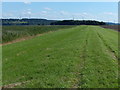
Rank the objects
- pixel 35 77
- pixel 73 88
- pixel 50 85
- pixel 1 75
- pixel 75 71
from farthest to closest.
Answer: pixel 1 75 → pixel 75 71 → pixel 35 77 → pixel 50 85 → pixel 73 88

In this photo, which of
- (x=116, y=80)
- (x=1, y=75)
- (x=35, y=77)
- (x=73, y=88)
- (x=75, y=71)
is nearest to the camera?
(x=73, y=88)

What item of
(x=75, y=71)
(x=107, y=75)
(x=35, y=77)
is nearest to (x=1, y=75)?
(x=35, y=77)

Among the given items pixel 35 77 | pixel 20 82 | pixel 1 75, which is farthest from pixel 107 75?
pixel 1 75

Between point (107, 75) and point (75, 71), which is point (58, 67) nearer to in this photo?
point (75, 71)

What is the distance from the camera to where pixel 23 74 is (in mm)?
9805

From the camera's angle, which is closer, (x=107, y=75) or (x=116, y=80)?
(x=116, y=80)

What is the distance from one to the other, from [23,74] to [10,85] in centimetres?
181

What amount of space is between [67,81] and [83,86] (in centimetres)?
87

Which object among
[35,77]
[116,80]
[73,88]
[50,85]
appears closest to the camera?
[73,88]

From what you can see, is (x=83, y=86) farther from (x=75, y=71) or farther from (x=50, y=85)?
(x=75, y=71)

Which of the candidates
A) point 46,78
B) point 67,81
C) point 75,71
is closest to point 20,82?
point 46,78

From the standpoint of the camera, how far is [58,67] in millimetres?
10523

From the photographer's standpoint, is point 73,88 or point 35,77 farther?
point 35,77

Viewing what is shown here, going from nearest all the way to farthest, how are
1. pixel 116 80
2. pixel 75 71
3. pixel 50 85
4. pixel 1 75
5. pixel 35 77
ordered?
pixel 50 85, pixel 116 80, pixel 35 77, pixel 75 71, pixel 1 75
